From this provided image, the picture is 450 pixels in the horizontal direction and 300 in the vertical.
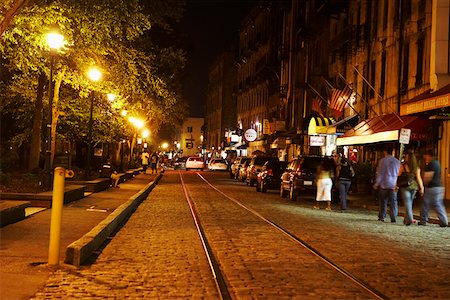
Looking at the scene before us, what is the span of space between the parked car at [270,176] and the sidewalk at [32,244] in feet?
43.5

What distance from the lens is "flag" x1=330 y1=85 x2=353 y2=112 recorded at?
30.8 meters

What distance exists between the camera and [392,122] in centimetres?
2702

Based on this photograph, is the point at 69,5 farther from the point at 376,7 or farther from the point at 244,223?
the point at 376,7

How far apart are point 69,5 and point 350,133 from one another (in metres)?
18.1

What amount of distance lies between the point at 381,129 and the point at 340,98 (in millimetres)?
4963

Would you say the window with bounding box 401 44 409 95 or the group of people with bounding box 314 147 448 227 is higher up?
the window with bounding box 401 44 409 95

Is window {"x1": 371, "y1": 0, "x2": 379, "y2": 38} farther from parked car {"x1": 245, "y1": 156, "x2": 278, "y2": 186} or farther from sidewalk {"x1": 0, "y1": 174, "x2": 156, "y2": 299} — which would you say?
sidewalk {"x1": 0, "y1": 174, "x2": 156, "y2": 299}

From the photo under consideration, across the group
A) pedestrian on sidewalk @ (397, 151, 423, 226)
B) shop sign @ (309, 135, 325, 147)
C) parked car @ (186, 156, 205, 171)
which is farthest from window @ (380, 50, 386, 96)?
parked car @ (186, 156, 205, 171)

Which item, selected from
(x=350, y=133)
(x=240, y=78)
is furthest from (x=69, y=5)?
(x=240, y=78)

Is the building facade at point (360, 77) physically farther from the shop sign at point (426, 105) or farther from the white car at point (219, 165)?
the white car at point (219, 165)

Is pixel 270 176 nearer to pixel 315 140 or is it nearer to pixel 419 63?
pixel 419 63

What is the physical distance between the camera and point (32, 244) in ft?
35.8

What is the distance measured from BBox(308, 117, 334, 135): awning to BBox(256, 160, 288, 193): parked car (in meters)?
6.04

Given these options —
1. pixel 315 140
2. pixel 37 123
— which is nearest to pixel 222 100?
pixel 315 140
